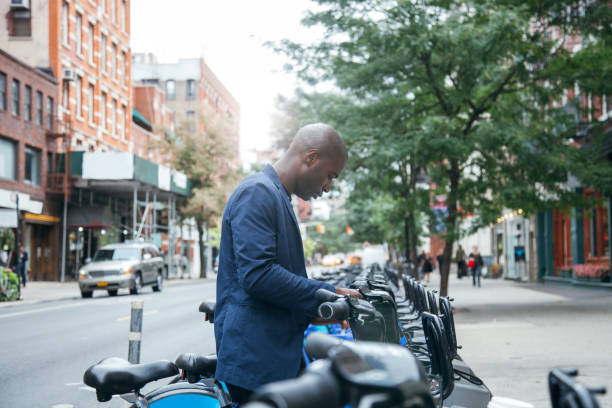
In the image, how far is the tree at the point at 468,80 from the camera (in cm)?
1630

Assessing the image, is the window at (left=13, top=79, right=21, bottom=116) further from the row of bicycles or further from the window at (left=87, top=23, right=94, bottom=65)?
the row of bicycles

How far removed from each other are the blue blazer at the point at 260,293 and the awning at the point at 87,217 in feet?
125

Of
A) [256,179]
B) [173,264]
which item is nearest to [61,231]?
[173,264]

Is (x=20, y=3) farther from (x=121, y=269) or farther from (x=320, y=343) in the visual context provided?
(x=320, y=343)

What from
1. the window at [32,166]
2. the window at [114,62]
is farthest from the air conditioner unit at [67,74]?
the window at [114,62]

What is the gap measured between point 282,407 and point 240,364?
1.71 m

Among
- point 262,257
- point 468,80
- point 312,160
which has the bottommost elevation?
point 262,257

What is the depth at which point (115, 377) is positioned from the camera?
3.19 m

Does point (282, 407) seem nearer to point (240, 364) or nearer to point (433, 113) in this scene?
point (240, 364)

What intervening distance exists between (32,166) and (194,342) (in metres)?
26.8

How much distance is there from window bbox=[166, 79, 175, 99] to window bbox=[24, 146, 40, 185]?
150ft

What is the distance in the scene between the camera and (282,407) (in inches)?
48.8

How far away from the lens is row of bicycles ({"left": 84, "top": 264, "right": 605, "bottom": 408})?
1.28 metres

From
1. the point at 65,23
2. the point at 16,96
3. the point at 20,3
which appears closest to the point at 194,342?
the point at 16,96
